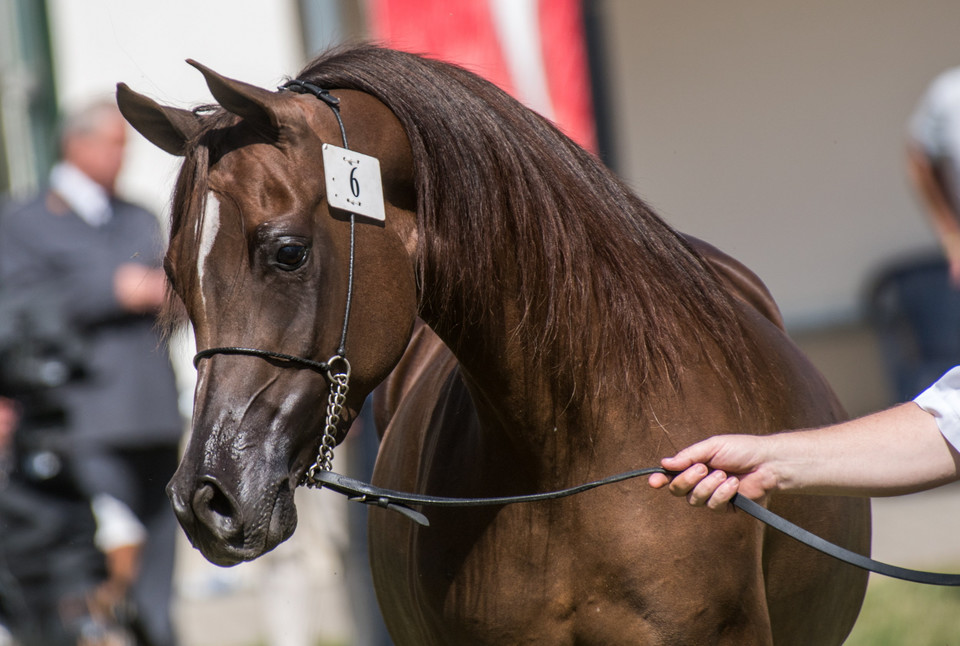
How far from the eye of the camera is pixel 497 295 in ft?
7.10

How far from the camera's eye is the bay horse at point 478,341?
1919 millimetres

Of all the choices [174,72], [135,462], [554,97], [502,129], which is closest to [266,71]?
[174,72]

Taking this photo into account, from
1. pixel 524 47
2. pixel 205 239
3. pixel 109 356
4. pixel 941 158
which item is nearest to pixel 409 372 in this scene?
pixel 205 239

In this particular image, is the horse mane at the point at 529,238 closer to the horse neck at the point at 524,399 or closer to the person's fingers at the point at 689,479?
the horse neck at the point at 524,399

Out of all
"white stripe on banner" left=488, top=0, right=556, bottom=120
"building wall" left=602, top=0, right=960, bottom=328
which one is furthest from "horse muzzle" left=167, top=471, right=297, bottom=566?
"building wall" left=602, top=0, right=960, bottom=328

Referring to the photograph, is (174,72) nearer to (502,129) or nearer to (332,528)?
(332,528)

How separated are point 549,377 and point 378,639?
9.65 ft

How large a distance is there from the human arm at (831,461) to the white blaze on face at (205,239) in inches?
31.3

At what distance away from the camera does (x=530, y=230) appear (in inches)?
85.0

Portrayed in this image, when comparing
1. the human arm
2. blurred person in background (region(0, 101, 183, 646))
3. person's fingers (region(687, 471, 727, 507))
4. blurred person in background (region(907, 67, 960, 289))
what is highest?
the human arm

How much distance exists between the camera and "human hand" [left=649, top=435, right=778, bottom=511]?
1.94 m

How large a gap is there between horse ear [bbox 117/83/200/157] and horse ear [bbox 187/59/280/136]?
0.15 m

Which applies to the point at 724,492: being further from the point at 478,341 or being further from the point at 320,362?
the point at 320,362

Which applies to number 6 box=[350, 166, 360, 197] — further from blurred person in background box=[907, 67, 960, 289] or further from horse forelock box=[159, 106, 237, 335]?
blurred person in background box=[907, 67, 960, 289]
